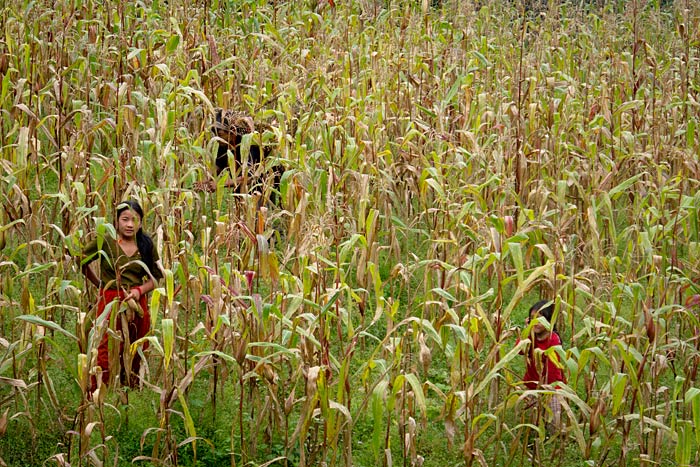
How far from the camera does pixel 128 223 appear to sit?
5.06 metres

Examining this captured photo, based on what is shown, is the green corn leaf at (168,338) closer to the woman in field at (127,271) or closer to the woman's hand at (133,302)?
the woman's hand at (133,302)

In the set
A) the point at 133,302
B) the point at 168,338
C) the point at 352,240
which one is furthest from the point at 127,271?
the point at 352,240

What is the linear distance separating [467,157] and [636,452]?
2.24 m

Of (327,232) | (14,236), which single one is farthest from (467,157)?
(14,236)

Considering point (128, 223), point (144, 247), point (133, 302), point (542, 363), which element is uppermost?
point (128, 223)

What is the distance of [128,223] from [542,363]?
2.11 meters

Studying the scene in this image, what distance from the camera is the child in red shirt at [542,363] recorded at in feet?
15.4

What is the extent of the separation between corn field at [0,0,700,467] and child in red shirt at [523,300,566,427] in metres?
0.10

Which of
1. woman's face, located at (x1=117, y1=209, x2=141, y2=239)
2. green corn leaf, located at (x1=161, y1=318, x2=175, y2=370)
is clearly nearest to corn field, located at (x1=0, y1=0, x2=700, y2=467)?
green corn leaf, located at (x1=161, y1=318, x2=175, y2=370)

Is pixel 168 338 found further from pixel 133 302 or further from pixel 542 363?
pixel 542 363

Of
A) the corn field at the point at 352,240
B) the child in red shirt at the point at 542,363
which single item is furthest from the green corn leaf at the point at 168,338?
the child in red shirt at the point at 542,363

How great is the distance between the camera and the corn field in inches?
181

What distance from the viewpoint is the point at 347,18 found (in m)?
9.12

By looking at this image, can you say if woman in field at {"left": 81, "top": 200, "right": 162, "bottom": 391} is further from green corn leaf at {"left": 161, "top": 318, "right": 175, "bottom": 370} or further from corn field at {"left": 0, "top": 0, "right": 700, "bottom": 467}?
green corn leaf at {"left": 161, "top": 318, "right": 175, "bottom": 370}
